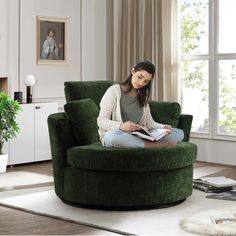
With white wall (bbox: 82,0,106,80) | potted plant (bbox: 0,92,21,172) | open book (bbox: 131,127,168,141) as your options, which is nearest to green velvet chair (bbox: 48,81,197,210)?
open book (bbox: 131,127,168,141)

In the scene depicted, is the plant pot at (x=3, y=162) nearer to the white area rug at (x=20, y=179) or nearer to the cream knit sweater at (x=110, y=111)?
the white area rug at (x=20, y=179)

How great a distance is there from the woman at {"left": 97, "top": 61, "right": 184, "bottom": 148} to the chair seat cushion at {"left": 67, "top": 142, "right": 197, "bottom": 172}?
0.09 metres

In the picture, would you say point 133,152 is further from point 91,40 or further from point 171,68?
point 91,40

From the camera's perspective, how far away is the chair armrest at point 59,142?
4.21 metres

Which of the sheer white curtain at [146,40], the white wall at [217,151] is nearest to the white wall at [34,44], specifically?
the sheer white curtain at [146,40]

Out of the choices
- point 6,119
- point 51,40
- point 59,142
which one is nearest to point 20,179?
point 6,119

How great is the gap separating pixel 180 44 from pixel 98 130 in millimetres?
2684

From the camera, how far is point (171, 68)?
267 inches

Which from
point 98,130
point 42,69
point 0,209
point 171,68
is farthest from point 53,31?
point 0,209

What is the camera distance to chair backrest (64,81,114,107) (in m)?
4.67

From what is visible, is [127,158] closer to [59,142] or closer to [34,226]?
[59,142]

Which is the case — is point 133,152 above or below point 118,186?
above

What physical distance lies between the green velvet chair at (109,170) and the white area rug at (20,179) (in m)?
0.97

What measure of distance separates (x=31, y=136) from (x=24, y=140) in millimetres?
108
